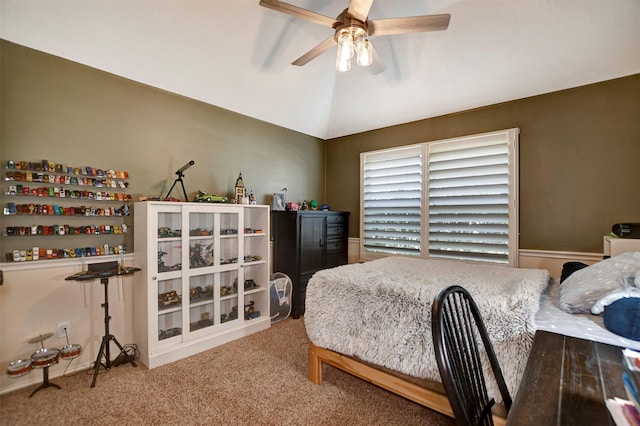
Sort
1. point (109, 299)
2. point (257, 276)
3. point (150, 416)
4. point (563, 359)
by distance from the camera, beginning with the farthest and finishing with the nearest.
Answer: point (257, 276)
point (109, 299)
point (150, 416)
point (563, 359)

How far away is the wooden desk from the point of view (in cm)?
71

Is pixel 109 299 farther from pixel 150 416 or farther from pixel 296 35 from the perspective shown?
pixel 296 35

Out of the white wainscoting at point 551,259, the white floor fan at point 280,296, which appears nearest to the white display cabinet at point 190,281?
the white floor fan at point 280,296

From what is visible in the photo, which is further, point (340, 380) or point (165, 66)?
point (165, 66)

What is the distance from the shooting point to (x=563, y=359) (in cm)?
100

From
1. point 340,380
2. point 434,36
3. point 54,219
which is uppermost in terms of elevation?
point 434,36

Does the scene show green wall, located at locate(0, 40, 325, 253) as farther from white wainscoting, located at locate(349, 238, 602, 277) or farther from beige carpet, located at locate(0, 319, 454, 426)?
white wainscoting, located at locate(349, 238, 602, 277)

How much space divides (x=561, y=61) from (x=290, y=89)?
8.80ft

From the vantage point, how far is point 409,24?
183cm

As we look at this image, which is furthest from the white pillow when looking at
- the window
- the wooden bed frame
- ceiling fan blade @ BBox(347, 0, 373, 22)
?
ceiling fan blade @ BBox(347, 0, 373, 22)

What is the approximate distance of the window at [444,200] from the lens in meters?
3.15

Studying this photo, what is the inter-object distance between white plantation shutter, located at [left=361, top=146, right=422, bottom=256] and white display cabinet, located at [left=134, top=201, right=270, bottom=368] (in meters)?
1.61

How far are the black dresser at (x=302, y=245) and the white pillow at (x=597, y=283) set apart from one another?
2.53 metres

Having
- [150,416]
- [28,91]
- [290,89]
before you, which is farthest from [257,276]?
[28,91]
